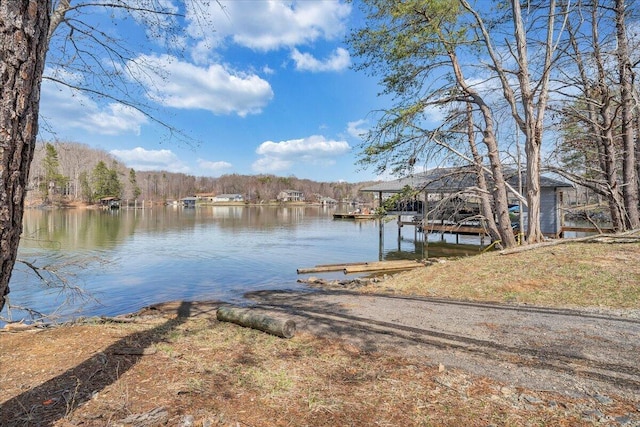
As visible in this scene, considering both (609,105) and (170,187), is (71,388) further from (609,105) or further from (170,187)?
(170,187)

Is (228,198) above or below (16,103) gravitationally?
above

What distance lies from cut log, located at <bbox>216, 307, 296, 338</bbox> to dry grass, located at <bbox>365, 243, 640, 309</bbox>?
4.39 metres

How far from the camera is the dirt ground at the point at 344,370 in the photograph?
2.88 m

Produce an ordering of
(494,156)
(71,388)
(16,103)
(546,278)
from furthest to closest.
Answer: (494,156) → (546,278) → (71,388) → (16,103)

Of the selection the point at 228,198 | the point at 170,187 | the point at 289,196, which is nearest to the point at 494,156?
the point at 289,196

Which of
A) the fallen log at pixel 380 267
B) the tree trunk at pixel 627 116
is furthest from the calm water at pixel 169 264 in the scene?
the tree trunk at pixel 627 116

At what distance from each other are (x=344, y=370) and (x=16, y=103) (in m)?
3.49

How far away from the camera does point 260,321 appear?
5.29m

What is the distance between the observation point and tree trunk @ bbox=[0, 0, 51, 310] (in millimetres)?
1678

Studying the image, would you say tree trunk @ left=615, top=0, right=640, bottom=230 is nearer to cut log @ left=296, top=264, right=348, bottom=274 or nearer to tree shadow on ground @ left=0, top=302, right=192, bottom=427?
cut log @ left=296, top=264, right=348, bottom=274

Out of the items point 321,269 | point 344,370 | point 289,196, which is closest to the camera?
point 344,370

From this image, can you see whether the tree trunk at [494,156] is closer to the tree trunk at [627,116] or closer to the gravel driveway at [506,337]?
the tree trunk at [627,116]

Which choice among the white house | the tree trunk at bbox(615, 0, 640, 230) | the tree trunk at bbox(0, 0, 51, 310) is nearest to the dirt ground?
the tree trunk at bbox(0, 0, 51, 310)

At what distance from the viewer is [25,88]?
1769mm
